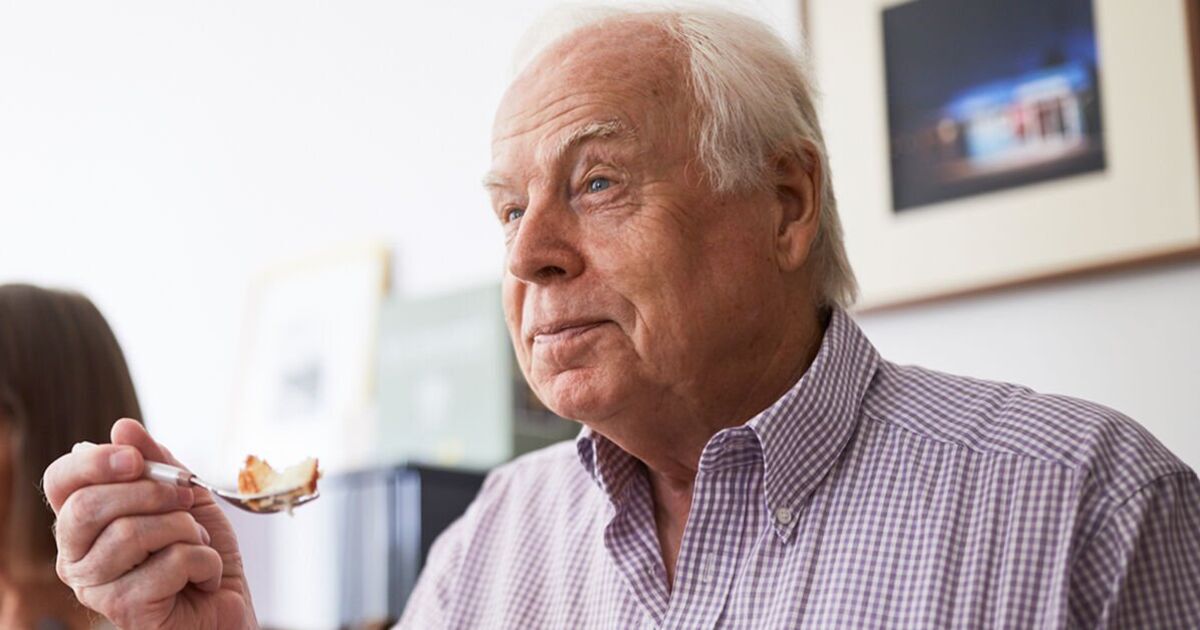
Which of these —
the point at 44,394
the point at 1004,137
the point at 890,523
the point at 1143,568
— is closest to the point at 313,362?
the point at 44,394

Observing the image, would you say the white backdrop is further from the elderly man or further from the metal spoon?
the metal spoon

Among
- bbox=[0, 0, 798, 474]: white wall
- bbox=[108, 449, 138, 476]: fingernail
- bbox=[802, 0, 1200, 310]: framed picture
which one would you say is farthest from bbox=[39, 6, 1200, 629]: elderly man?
bbox=[0, 0, 798, 474]: white wall

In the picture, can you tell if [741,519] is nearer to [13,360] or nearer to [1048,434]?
[1048,434]

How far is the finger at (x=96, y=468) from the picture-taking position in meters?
1.11

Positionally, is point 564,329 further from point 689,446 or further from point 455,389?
point 455,389

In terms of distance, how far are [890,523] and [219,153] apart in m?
2.37

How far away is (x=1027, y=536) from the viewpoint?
110 cm

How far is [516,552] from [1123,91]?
86 centimetres

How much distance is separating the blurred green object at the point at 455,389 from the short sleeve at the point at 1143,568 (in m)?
1.13

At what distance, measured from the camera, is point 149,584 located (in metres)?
1.14

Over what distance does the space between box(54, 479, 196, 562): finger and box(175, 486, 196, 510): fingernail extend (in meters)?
0.04

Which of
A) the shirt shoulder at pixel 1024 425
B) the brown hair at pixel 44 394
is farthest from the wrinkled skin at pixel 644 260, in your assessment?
the brown hair at pixel 44 394

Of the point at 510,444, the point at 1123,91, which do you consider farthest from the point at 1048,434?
the point at 510,444

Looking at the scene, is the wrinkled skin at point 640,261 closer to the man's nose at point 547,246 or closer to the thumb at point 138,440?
the man's nose at point 547,246
